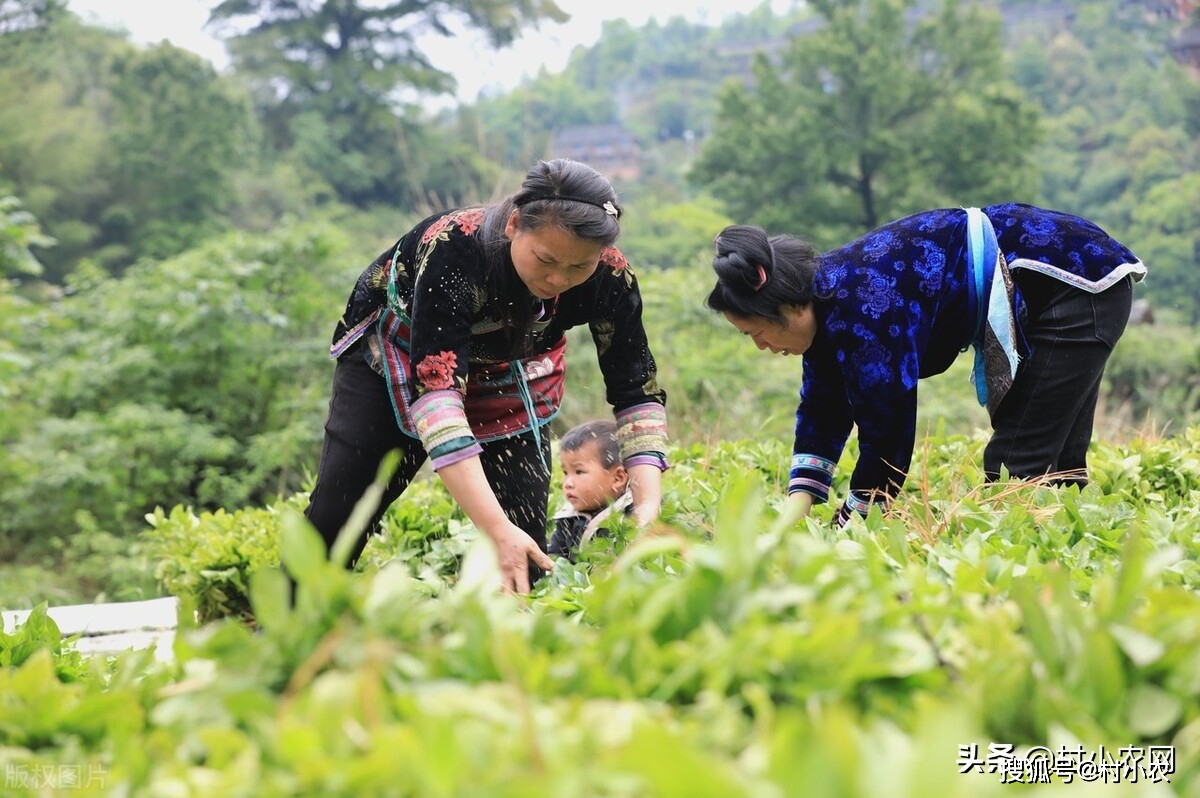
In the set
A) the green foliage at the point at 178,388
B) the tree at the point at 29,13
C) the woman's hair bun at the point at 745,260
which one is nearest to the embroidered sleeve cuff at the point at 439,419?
the woman's hair bun at the point at 745,260

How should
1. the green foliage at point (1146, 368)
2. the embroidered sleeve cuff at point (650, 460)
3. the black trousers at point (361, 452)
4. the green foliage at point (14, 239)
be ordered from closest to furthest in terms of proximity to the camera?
the embroidered sleeve cuff at point (650, 460) → the black trousers at point (361, 452) → the green foliage at point (14, 239) → the green foliage at point (1146, 368)

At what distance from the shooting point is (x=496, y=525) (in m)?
2.50

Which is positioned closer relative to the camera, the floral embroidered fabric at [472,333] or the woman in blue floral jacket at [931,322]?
the floral embroidered fabric at [472,333]

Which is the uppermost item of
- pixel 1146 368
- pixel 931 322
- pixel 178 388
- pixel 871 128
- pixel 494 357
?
pixel 494 357

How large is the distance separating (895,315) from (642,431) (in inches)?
28.6

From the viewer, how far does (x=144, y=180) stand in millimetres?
24500

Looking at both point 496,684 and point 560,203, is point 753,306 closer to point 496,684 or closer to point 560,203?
point 560,203

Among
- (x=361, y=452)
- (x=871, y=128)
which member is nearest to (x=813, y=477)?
(x=361, y=452)

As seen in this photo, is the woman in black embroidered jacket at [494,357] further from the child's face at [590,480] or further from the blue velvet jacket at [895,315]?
the blue velvet jacket at [895,315]

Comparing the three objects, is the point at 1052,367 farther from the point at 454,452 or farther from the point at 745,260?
the point at 454,452

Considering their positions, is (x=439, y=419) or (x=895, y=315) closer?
(x=439, y=419)

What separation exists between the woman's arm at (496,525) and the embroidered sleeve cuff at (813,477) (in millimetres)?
1001

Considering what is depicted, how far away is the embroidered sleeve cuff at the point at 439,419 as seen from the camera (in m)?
2.63

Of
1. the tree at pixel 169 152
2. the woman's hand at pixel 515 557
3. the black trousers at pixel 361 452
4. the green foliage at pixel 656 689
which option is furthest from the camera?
the tree at pixel 169 152
